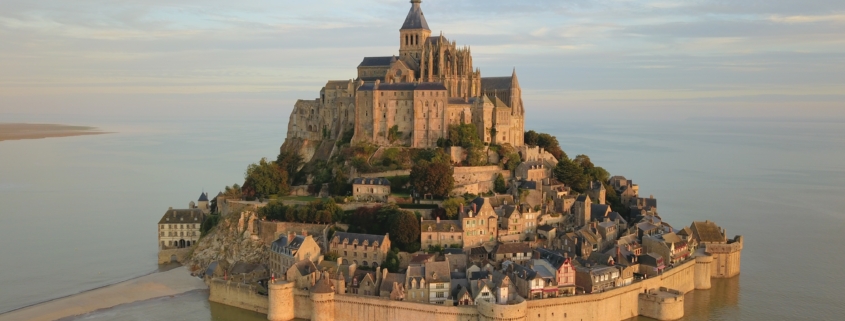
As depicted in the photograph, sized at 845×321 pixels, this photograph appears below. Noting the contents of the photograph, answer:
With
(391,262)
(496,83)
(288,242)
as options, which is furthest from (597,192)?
(288,242)

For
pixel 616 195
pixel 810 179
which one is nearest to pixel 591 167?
pixel 616 195

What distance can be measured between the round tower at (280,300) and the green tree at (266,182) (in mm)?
12397

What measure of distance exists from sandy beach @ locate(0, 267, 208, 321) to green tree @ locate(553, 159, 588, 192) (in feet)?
71.5

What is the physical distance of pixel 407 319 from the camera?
93.6 ft

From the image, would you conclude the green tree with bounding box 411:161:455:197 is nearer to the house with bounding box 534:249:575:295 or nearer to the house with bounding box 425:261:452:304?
the house with bounding box 425:261:452:304

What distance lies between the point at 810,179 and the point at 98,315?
75.0m

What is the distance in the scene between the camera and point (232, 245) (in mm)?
37875

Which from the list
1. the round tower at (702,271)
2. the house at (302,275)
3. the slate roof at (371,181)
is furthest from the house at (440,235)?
the round tower at (702,271)

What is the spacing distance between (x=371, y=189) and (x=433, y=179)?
370 centimetres

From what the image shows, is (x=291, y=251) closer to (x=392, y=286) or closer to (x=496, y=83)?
(x=392, y=286)

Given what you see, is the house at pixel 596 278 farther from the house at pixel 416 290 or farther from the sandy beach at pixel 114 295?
the sandy beach at pixel 114 295

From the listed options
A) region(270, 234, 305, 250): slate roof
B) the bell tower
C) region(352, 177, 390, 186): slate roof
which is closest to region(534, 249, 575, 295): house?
region(270, 234, 305, 250): slate roof

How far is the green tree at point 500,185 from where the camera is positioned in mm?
41906

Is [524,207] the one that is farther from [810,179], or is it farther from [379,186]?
[810,179]
